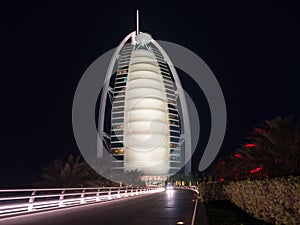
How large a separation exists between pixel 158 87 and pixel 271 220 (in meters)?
133

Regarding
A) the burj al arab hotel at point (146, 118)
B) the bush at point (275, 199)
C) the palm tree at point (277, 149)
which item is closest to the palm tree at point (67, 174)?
the palm tree at point (277, 149)

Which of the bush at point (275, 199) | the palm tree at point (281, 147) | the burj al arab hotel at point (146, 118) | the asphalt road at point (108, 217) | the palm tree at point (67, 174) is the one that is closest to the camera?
the bush at point (275, 199)

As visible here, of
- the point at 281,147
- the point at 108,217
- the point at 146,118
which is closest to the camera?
the point at 108,217

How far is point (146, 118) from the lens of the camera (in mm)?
137500

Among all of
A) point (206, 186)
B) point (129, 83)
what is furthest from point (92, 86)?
point (206, 186)

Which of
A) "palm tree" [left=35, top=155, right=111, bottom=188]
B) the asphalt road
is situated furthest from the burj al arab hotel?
the asphalt road

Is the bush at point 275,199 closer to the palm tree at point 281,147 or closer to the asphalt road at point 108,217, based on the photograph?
the asphalt road at point 108,217

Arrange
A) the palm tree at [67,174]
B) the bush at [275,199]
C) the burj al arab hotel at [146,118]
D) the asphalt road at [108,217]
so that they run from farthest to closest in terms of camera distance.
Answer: the burj al arab hotel at [146,118] < the palm tree at [67,174] < the asphalt road at [108,217] < the bush at [275,199]

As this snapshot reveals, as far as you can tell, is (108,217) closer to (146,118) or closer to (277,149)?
(277,149)

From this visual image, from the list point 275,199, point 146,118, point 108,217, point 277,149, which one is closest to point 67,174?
point 277,149

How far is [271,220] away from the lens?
1144 cm

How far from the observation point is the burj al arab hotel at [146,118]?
13700cm

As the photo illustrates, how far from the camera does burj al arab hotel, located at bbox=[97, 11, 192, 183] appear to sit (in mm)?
137000

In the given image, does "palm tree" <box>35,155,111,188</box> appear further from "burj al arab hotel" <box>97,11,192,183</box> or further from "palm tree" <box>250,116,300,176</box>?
"burj al arab hotel" <box>97,11,192,183</box>
